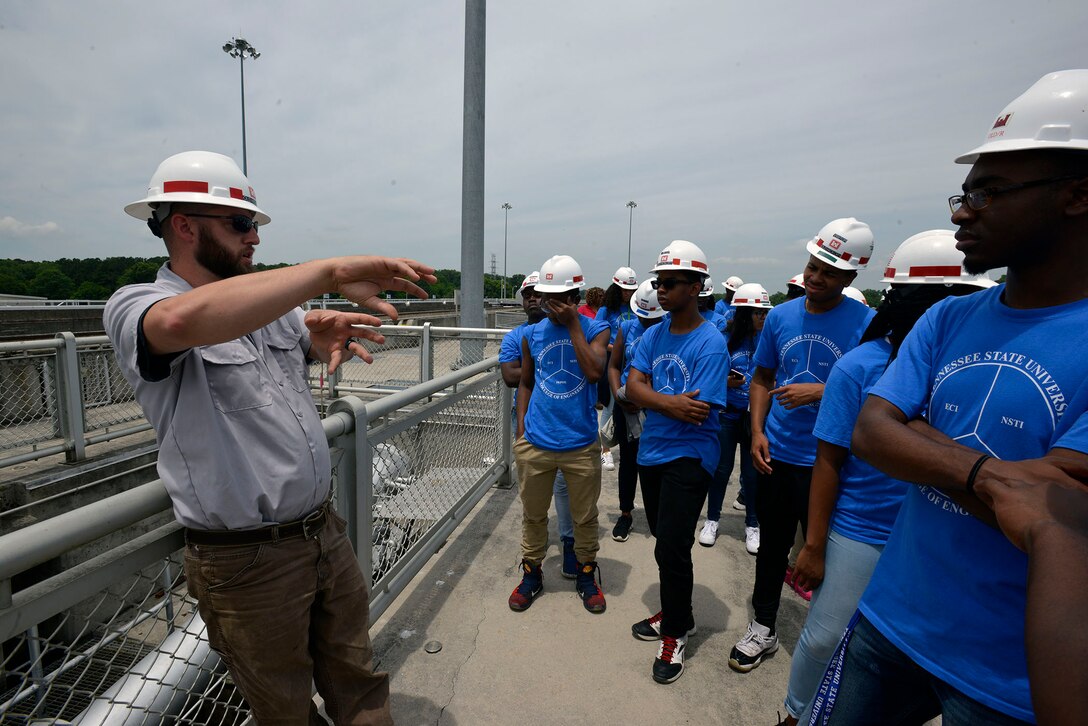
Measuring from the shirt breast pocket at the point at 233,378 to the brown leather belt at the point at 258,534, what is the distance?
358mm

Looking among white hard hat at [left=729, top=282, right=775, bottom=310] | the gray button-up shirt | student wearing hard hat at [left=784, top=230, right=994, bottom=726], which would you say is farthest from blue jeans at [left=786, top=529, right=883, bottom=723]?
white hard hat at [left=729, top=282, right=775, bottom=310]

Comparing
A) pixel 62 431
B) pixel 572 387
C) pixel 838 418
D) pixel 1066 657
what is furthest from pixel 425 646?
pixel 62 431

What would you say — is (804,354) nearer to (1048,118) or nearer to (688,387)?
(688,387)

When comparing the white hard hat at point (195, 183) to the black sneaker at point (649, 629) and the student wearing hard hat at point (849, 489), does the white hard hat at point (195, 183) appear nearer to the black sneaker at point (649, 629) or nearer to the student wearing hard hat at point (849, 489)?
the student wearing hard hat at point (849, 489)

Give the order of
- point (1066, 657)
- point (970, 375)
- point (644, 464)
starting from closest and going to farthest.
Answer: point (1066, 657), point (970, 375), point (644, 464)

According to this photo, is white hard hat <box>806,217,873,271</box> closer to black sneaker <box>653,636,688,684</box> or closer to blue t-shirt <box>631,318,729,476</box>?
blue t-shirt <box>631,318,729,476</box>

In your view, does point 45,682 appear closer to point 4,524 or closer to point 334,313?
point 334,313

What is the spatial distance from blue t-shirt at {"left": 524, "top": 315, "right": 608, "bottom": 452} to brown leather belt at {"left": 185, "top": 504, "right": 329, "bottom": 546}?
6.00 ft

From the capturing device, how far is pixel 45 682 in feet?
4.49

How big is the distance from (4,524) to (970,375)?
24.1 feet

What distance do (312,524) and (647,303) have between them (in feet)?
13.2

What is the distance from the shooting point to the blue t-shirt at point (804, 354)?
2814mm

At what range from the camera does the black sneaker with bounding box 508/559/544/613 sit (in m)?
3.32

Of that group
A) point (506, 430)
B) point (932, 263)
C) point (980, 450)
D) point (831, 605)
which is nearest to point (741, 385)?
point (506, 430)
